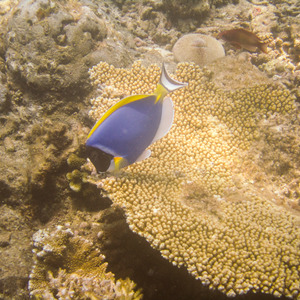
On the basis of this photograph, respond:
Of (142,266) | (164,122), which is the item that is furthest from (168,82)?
(142,266)

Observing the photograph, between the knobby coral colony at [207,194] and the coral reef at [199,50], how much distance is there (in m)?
0.67

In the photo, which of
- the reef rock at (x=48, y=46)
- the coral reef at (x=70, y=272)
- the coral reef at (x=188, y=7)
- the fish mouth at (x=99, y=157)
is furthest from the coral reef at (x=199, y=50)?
the coral reef at (x=70, y=272)

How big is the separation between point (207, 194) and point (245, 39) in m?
3.32

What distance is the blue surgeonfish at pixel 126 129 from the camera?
1.65 m

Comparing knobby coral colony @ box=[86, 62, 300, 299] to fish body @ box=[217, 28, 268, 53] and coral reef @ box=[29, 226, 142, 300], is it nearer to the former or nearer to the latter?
coral reef @ box=[29, 226, 142, 300]

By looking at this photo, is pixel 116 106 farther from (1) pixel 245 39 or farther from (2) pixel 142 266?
(1) pixel 245 39

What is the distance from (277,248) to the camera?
2.46 meters

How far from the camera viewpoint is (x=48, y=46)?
3.78 metres

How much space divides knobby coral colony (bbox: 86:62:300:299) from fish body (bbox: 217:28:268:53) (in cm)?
124

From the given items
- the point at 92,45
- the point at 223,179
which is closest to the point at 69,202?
the point at 223,179

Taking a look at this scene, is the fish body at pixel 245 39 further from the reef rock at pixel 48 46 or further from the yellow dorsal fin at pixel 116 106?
the yellow dorsal fin at pixel 116 106

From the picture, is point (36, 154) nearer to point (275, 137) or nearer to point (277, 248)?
point (277, 248)

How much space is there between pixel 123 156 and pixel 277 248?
210 centimetres

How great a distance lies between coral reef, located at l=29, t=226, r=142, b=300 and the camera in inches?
100
